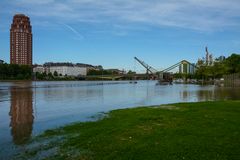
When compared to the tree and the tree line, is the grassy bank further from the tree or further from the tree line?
the tree

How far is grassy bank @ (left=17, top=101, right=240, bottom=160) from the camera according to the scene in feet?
38.7

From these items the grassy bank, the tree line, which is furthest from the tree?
the grassy bank

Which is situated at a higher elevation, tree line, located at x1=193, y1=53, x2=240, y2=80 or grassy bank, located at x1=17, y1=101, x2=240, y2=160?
tree line, located at x1=193, y1=53, x2=240, y2=80

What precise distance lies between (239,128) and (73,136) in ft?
26.9

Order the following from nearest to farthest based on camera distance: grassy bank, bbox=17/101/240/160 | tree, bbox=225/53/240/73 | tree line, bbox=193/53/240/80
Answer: grassy bank, bbox=17/101/240/160
tree, bbox=225/53/240/73
tree line, bbox=193/53/240/80

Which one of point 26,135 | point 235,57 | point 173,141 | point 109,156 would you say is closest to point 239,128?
point 173,141

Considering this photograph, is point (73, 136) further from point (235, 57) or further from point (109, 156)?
point (235, 57)

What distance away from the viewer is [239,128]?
16141mm

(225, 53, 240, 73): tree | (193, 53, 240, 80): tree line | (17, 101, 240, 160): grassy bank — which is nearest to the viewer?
(17, 101, 240, 160): grassy bank

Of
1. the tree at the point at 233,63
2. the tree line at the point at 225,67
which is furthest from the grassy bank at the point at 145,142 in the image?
the tree at the point at 233,63

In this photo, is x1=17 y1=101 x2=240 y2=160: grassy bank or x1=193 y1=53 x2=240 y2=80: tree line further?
x1=193 y1=53 x2=240 y2=80: tree line

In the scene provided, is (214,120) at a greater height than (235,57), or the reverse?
(235,57)

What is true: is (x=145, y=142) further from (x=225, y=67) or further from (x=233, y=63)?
(x=225, y=67)

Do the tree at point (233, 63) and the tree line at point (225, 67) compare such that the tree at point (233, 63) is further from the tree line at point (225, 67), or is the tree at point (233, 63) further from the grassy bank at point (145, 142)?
the grassy bank at point (145, 142)
